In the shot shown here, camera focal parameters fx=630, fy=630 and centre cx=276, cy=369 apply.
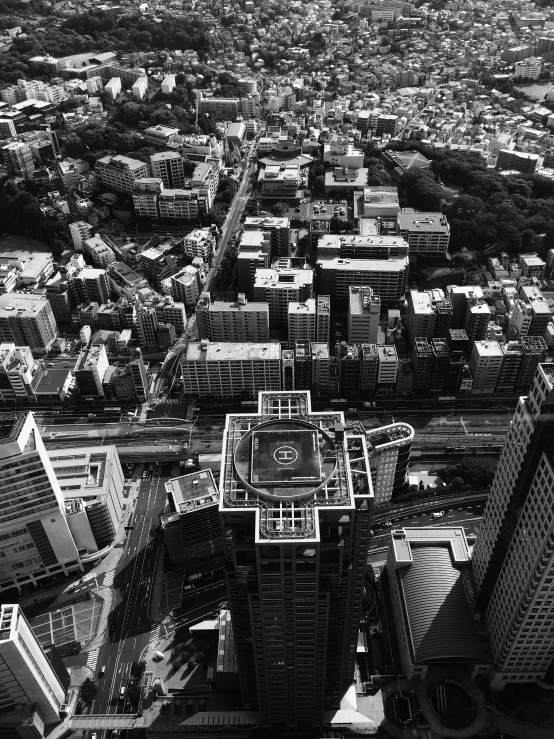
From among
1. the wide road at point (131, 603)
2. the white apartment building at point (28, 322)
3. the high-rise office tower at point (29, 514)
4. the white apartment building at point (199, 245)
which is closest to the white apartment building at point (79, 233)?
the white apartment building at point (199, 245)

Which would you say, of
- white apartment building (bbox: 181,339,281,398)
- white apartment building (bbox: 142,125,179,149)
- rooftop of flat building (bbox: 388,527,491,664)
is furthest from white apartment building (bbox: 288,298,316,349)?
white apartment building (bbox: 142,125,179,149)

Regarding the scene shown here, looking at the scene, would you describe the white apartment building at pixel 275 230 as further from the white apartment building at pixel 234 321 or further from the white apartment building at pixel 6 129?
the white apartment building at pixel 6 129

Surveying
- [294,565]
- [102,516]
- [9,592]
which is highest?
[294,565]

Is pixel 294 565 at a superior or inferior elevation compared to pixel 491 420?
superior

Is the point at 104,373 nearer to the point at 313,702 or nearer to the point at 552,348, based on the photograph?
the point at 313,702

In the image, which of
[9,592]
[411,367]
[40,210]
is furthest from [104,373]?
[40,210]

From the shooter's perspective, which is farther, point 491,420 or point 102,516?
point 491,420


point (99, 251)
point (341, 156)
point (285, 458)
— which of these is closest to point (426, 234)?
point (341, 156)

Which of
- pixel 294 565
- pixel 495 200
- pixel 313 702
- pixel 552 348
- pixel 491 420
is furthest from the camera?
pixel 495 200
